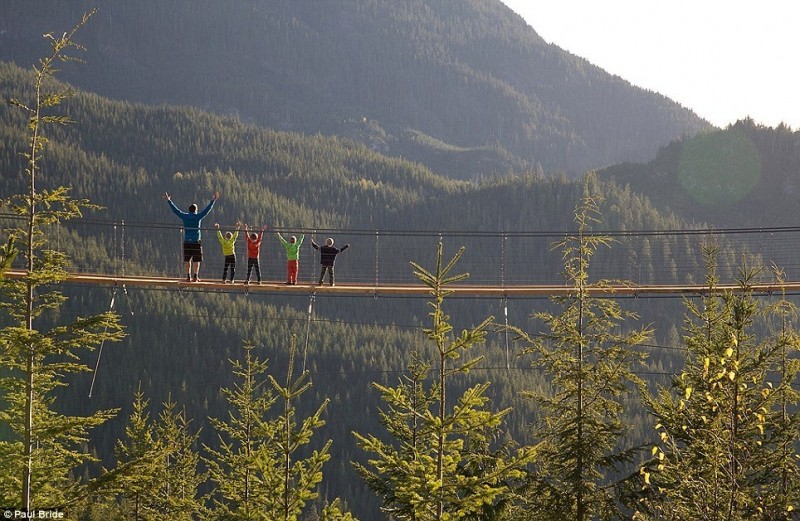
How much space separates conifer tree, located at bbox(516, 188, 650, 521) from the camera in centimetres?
1219

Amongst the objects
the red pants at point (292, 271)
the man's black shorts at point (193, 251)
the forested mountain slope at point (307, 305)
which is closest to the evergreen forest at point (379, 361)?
the forested mountain slope at point (307, 305)

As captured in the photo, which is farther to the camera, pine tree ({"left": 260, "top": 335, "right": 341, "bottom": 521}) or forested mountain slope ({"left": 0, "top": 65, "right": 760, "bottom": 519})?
forested mountain slope ({"left": 0, "top": 65, "right": 760, "bottom": 519})

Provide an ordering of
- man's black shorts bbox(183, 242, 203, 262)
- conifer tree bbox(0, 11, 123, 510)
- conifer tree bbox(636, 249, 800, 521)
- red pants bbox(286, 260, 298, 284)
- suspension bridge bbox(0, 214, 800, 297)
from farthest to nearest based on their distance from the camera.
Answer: suspension bridge bbox(0, 214, 800, 297)
red pants bbox(286, 260, 298, 284)
man's black shorts bbox(183, 242, 203, 262)
conifer tree bbox(0, 11, 123, 510)
conifer tree bbox(636, 249, 800, 521)

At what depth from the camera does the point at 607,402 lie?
12.6 metres

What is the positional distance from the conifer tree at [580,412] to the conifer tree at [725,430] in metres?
0.63


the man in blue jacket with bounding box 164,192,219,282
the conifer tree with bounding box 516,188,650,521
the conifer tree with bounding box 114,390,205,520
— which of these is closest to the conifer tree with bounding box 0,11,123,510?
the conifer tree with bounding box 114,390,205,520

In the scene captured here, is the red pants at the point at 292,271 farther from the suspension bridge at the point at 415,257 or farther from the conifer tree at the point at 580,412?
the suspension bridge at the point at 415,257

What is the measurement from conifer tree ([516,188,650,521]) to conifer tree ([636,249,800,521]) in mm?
635

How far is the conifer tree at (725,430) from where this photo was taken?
7727mm

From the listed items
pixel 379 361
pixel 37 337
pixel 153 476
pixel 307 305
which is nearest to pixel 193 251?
pixel 153 476

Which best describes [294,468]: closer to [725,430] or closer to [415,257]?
[725,430]

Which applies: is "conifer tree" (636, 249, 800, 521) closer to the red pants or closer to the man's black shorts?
the red pants

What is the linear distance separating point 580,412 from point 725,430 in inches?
149

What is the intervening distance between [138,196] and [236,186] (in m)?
17.8
